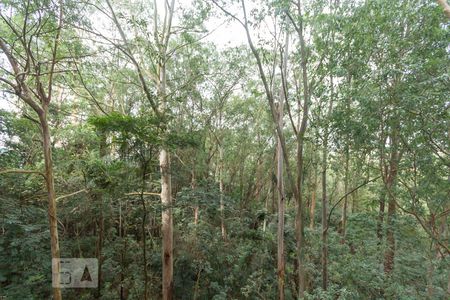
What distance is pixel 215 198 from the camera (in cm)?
653

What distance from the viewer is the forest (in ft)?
14.5

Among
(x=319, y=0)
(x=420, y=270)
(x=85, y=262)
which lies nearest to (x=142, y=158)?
(x=85, y=262)

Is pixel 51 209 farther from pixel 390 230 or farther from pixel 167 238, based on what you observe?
pixel 390 230

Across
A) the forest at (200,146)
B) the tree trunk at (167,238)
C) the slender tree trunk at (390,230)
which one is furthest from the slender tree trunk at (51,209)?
the slender tree trunk at (390,230)

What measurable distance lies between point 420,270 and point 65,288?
929cm

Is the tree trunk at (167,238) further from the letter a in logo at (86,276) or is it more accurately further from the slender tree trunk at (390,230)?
the slender tree trunk at (390,230)

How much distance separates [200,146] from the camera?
710 cm

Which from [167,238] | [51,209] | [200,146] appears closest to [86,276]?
[167,238]

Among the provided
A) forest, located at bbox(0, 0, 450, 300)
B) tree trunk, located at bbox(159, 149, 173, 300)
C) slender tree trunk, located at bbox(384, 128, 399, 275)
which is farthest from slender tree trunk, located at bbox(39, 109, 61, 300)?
slender tree trunk, located at bbox(384, 128, 399, 275)

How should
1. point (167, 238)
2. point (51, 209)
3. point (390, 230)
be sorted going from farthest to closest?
point (390, 230) < point (167, 238) < point (51, 209)

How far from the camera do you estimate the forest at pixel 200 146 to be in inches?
173

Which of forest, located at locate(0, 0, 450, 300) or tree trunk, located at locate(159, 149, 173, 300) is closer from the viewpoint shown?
forest, located at locate(0, 0, 450, 300)

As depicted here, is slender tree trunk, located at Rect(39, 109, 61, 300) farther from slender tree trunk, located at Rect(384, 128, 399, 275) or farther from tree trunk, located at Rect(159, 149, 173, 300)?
slender tree trunk, located at Rect(384, 128, 399, 275)

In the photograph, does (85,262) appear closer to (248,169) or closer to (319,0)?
(319,0)
